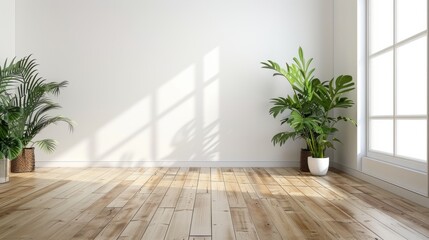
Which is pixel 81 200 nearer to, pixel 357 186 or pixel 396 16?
pixel 357 186

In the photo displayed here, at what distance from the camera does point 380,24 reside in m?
3.25

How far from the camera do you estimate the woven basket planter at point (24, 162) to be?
3.80 m

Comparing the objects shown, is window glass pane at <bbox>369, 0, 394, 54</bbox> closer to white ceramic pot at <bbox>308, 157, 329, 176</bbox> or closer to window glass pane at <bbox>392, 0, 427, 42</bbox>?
window glass pane at <bbox>392, 0, 427, 42</bbox>

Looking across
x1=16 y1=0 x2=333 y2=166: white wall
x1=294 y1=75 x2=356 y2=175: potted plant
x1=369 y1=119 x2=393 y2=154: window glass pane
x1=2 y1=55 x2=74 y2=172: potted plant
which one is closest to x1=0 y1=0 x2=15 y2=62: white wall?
x1=16 y1=0 x2=333 y2=166: white wall

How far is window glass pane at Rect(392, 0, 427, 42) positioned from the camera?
8.36 feet

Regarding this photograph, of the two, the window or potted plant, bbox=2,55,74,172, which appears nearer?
the window

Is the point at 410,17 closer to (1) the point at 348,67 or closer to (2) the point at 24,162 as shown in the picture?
(1) the point at 348,67

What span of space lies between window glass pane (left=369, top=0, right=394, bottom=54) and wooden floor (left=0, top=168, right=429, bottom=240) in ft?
4.33

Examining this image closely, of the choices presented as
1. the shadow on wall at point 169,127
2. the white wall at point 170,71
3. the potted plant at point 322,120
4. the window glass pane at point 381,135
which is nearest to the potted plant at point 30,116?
the white wall at point 170,71

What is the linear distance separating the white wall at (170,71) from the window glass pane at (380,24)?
0.83 metres

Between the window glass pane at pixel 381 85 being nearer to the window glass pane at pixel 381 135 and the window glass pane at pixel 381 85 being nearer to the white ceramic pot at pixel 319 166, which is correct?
the window glass pane at pixel 381 135

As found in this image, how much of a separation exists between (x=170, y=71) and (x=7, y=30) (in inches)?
79.5

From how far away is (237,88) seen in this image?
4250 millimetres

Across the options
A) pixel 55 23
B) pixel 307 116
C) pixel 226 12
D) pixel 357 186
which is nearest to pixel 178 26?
pixel 226 12
